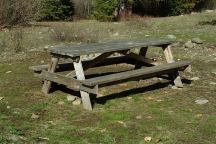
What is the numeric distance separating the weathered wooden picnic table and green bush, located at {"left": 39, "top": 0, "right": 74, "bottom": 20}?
1188cm

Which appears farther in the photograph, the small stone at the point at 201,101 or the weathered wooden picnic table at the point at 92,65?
the small stone at the point at 201,101

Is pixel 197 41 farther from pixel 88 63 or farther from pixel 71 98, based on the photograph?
pixel 71 98

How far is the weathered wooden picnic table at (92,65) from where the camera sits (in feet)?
23.3

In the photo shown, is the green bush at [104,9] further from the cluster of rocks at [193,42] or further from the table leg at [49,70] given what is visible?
the table leg at [49,70]

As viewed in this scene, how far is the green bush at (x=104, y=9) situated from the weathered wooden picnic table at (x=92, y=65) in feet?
39.0

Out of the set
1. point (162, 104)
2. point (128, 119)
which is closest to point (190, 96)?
point (162, 104)

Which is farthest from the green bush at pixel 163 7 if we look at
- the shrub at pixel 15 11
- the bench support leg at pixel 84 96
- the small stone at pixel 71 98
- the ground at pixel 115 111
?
the bench support leg at pixel 84 96

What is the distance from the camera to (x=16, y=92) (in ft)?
26.5

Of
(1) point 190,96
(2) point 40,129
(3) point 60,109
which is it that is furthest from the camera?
(1) point 190,96

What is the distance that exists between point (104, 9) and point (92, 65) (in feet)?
44.0

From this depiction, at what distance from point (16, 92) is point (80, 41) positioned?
207 inches

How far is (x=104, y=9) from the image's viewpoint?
2134cm

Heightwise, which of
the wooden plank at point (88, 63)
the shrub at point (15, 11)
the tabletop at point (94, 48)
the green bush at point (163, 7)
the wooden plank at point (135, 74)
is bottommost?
the green bush at point (163, 7)

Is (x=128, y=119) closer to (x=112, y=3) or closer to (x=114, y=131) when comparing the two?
(x=114, y=131)
